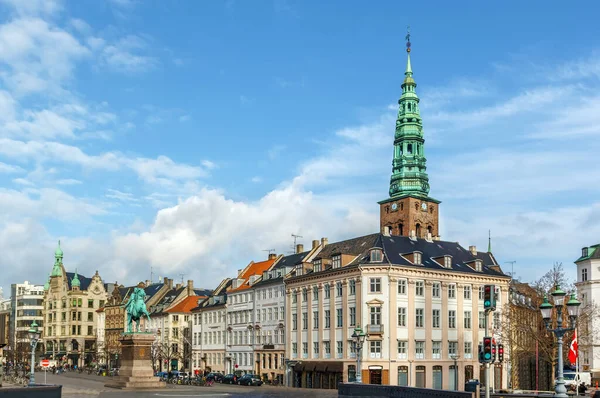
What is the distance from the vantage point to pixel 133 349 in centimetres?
6694

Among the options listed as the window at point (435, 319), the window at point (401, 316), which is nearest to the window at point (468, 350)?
the window at point (435, 319)

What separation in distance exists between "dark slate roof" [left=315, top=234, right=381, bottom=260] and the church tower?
35691 millimetres

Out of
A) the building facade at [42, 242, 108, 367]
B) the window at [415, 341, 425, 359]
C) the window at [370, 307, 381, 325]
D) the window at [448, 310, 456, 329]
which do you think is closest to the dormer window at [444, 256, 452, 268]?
the window at [448, 310, 456, 329]

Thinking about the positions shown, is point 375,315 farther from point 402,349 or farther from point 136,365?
point 136,365

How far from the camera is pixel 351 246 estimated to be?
95625 mm

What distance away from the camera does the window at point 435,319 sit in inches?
3452

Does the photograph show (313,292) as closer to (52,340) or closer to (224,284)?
(224,284)

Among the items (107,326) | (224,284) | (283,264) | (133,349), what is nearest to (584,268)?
(283,264)

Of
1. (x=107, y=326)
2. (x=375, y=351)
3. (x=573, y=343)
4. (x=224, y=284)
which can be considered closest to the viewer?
(x=573, y=343)

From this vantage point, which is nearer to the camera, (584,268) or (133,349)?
(133,349)

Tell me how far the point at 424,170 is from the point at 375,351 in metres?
59.8

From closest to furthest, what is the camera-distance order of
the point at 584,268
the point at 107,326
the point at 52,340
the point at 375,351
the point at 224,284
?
the point at 375,351
the point at 584,268
the point at 224,284
the point at 107,326
the point at 52,340

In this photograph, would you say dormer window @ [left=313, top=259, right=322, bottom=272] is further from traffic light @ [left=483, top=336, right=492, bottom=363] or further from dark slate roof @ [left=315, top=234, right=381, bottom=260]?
traffic light @ [left=483, top=336, right=492, bottom=363]

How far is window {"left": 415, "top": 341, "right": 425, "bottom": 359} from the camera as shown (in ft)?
282
